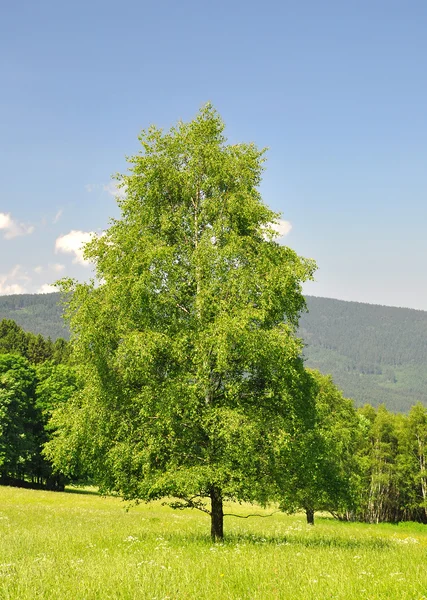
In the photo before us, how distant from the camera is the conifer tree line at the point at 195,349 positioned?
51.3 ft

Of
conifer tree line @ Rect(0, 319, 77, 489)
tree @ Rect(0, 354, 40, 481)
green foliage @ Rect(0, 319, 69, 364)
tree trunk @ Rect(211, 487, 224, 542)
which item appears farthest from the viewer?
green foliage @ Rect(0, 319, 69, 364)

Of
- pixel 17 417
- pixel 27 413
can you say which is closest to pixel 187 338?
pixel 17 417

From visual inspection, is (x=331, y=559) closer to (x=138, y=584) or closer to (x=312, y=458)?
(x=312, y=458)

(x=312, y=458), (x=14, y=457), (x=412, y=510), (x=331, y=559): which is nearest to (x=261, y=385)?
(x=312, y=458)

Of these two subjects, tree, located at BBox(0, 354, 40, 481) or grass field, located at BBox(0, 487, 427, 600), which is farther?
tree, located at BBox(0, 354, 40, 481)

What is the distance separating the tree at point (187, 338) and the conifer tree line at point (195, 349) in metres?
0.05

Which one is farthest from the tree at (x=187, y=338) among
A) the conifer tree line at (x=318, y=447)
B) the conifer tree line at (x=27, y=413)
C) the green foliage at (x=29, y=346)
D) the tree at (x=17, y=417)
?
the green foliage at (x=29, y=346)

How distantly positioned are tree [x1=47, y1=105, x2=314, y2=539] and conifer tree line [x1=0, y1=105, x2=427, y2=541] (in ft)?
0.17

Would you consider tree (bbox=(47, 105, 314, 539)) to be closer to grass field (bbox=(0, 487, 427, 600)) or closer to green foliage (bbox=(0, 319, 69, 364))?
grass field (bbox=(0, 487, 427, 600))

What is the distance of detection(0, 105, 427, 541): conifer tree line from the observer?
616 inches

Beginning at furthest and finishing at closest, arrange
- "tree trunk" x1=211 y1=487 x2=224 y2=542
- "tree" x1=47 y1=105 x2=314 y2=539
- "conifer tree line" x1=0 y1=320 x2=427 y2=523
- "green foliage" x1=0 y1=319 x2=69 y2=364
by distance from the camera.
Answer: "green foliage" x1=0 y1=319 x2=69 y2=364, "conifer tree line" x1=0 y1=320 x2=427 y2=523, "tree trunk" x1=211 y1=487 x2=224 y2=542, "tree" x1=47 y1=105 x2=314 y2=539

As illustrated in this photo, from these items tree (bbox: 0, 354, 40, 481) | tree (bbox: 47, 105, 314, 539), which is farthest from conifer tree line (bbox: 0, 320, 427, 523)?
tree (bbox: 47, 105, 314, 539)

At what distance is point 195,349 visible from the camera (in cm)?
1585

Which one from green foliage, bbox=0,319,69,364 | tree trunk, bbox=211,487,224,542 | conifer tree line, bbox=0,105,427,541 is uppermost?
green foliage, bbox=0,319,69,364
